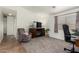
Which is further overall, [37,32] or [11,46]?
[37,32]

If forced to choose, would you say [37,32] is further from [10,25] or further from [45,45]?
[10,25]

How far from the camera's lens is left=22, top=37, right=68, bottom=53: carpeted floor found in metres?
1.97

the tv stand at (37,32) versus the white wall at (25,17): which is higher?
the white wall at (25,17)

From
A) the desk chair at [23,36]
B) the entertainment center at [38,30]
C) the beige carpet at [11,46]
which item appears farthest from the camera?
the entertainment center at [38,30]

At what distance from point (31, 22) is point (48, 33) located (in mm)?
466

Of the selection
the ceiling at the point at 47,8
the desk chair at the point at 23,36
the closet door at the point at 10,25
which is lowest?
the desk chair at the point at 23,36

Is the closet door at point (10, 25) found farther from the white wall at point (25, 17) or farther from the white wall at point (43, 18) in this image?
the white wall at point (43, 18)

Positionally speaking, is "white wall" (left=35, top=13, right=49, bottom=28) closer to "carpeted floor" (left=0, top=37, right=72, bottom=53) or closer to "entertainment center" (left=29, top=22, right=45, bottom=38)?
"entertainment center" (left=29, top=22, right=45, bottom=38)

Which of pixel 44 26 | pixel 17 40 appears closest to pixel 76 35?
pixel 44 26

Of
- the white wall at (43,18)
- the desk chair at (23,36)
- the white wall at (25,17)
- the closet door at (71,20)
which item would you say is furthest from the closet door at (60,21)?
the desk chair at (23,36)

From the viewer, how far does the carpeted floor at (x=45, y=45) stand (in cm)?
197

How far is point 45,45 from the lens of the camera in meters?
2.04

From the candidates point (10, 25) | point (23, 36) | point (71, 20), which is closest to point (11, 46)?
point (23, 36)
